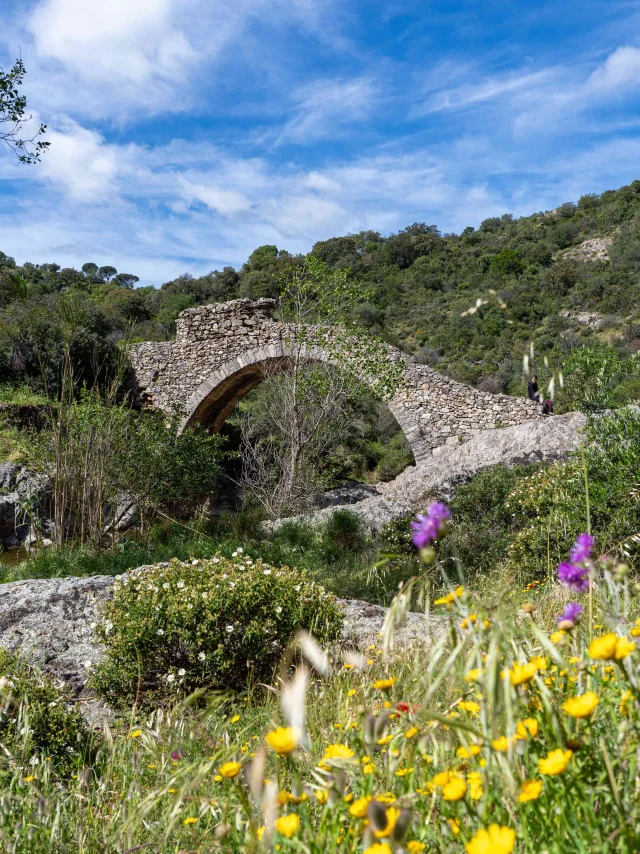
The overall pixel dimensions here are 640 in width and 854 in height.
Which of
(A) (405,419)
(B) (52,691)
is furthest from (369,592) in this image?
(A) (405,419)

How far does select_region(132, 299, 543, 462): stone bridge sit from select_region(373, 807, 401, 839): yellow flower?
35.0 ft

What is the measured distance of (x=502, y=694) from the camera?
0.87 m

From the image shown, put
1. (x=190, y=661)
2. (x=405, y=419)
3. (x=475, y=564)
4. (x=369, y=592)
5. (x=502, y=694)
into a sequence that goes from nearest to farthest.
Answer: (x=502, y=694)
(x=190, y=661)
(x=369, y=592)
(x=475, y=564)
(x=405, y=419)

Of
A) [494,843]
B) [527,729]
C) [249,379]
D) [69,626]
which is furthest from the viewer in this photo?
[249,379]

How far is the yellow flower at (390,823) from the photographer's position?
2.49 ft

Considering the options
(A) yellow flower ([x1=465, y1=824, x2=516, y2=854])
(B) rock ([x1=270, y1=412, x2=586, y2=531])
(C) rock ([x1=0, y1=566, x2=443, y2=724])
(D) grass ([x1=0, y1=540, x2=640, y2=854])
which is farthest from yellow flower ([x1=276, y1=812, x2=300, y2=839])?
(B) rock ([x1=270, y1=412, x2=586, y2=531])

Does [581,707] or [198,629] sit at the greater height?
[581,707]

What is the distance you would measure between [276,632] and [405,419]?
10564 millimetres

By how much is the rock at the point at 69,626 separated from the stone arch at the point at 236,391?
9.38m

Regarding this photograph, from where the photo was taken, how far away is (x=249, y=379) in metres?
16.8

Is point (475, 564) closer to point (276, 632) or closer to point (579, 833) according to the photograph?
point (276, 632)

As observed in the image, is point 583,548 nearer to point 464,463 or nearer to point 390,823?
point 390,823

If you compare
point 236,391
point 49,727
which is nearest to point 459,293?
point 236,391

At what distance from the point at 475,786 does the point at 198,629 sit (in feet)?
8.25
